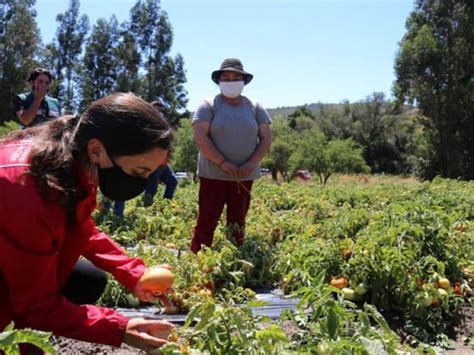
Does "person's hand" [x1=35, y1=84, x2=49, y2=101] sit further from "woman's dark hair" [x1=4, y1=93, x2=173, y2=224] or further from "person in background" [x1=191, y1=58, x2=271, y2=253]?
"woman's dark hair" [x1=4, y1=93, x2=173, y2=224]

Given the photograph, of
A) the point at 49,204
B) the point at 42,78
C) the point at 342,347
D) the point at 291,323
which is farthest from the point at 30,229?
the point at 42,78

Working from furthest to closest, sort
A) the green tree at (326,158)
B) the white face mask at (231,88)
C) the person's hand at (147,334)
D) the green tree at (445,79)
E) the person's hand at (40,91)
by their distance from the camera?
the green tree at (445,79) < the green tree at (326,158) < the person's hand at (40,91) < the white face mask at (231,88) < the person's hand at (147,334)

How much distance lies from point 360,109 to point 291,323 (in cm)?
4310

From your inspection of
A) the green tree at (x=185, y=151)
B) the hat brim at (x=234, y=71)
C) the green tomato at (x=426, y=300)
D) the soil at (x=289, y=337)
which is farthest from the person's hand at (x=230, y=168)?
the green tree at (x=185, y=151)

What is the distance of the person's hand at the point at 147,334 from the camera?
187 cm

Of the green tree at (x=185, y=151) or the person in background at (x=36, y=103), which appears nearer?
the person in background at (x=36, y=103)

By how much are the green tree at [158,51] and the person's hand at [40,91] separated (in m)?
32.1

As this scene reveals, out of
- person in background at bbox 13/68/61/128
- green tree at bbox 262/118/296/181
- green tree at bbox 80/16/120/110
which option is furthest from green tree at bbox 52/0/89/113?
person in background at bbox 13/68/61/128

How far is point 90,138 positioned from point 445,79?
24.4 m

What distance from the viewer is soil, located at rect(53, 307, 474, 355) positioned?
2752 mm

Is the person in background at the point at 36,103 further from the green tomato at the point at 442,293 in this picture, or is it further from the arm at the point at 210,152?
the green tomato at the point at 442,293

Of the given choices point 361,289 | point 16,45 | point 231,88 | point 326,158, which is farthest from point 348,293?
point 16,45

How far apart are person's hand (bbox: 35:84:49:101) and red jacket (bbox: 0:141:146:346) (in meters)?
3.12

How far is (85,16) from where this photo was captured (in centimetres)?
3772
